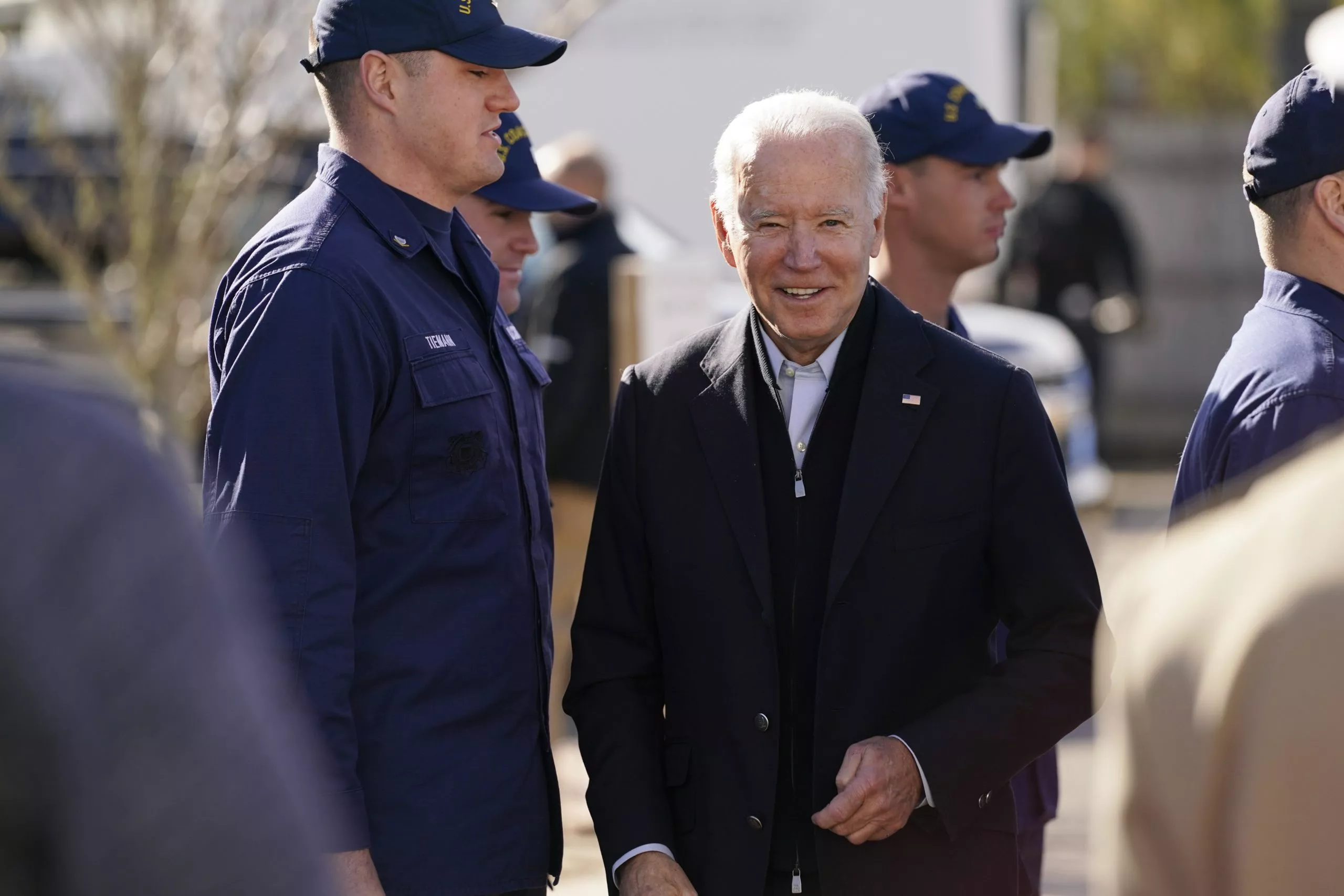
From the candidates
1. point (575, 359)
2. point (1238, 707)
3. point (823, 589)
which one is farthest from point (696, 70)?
point (1238, 707)

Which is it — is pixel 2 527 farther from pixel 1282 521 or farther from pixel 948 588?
pixel 948 588

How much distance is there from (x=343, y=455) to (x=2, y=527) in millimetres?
1549

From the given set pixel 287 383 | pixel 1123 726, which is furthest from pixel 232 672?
pixel 287 383

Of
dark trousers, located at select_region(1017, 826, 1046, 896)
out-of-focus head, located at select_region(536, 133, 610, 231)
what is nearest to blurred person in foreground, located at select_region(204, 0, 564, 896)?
dark trousers, located at select_region(1017, 826, 1046, 896)

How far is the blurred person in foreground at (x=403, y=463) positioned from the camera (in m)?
2.52

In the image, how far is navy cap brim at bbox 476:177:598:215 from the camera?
146 inches

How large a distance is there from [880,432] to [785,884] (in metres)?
0.75

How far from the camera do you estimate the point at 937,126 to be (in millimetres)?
4035

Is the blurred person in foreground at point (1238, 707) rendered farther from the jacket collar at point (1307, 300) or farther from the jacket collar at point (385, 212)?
the jacket collar at point (385, 212)

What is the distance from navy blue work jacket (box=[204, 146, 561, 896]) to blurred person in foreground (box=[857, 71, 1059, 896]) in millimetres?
1413

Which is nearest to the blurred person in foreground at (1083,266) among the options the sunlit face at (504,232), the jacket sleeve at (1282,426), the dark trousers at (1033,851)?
the dark trousers at (1033,851)

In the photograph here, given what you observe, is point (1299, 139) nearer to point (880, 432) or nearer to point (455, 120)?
point (880, 432)

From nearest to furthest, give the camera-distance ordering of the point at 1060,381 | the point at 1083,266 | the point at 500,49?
the point at 500,49 → the point at 1060,381 → the point at 1083,266

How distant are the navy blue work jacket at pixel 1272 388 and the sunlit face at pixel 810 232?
2.06ft
